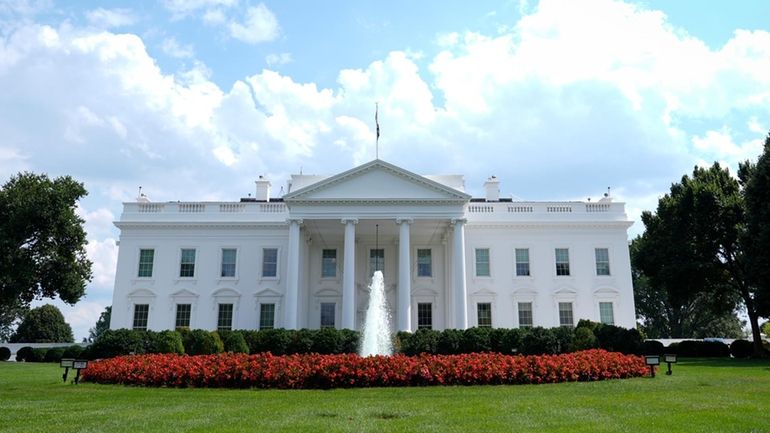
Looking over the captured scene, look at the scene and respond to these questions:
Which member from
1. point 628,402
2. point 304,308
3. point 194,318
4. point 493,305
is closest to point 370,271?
point 304,308

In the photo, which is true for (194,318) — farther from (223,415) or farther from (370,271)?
(223,415)

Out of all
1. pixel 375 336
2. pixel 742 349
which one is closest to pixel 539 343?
pixel 375 336

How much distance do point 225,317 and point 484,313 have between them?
52.0ft

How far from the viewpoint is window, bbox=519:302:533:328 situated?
121 feet

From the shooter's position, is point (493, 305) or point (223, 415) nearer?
point (223, 415)

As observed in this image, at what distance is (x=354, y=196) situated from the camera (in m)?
34.0

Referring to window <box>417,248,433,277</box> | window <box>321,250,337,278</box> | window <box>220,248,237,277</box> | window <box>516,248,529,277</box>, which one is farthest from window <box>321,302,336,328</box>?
window <box>516,248,529,277</box>

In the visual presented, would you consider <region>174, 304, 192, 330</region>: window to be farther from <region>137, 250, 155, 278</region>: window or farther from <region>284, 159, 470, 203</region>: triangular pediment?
<region>284, 159, 470, 203</region>: triangular pediment

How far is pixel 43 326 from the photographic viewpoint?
61.0 m

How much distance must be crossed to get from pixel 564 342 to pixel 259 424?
1972 cm

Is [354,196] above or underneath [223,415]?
above

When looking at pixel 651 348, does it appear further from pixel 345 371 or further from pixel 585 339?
pixel 345 371

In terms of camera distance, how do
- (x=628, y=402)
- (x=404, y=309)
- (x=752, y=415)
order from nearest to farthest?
1. (x=752, y=415)
2. (x=628, y=402)
3. (x=404, y=309)

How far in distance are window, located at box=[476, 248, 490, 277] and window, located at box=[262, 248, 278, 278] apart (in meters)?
12.5
